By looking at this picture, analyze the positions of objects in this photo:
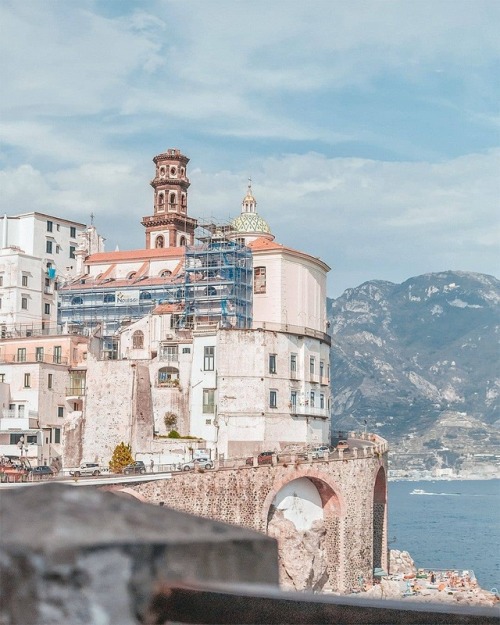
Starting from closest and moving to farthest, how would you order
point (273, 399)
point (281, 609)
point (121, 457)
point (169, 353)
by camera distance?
point (281, 609), point (121, 457), point (273, 399), point (169, 353)

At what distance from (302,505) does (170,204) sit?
42669 millimetres

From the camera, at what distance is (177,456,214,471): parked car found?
56234mm

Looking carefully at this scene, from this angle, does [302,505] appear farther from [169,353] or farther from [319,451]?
[169,353]

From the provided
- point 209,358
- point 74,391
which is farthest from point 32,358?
point 209,358

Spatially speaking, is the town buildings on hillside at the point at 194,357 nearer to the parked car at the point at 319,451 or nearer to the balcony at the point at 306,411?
the balcony at the point at 306,411

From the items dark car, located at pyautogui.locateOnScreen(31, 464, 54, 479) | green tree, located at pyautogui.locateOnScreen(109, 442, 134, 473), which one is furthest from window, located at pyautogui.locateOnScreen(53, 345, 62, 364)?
dark car, located at pyautogui.locateOnScreen(31, 464, 54, 479)

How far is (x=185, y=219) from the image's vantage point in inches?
3711

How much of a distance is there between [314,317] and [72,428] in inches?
748

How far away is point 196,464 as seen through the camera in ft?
186

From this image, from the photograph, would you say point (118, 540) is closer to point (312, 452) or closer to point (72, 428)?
point (312, 452)

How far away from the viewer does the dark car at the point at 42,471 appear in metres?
56.7

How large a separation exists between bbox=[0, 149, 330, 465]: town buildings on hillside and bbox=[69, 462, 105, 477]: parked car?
2.96 m

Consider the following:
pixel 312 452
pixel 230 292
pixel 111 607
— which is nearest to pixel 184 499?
pixel 312 452

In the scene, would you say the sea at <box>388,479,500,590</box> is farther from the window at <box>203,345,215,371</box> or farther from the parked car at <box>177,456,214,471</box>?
the parked car at <box>177,456,214,471</box>
